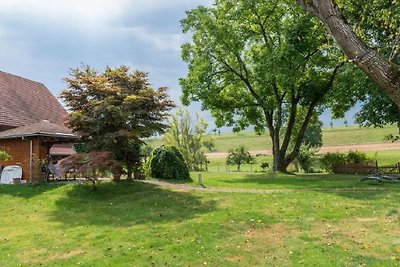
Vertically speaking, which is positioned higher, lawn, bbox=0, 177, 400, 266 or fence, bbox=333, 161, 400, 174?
fence, bbox=333, 161, 400, 174

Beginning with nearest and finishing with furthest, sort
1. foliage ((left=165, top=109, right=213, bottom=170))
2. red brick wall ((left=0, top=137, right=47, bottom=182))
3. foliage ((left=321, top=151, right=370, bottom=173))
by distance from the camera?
red brick wall ((left=0, top=137, right=47, bottom=182)) < foliage ((left=321, top=151, right=370, bottom=173)) < foliage ((left=165, top=109, right=213, bottom=170))

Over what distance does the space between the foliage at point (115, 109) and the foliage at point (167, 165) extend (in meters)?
2.56

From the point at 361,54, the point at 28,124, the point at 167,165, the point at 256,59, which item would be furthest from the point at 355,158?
the point at 361,54

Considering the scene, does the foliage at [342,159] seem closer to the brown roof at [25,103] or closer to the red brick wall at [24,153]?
the brown roof at [25,103]

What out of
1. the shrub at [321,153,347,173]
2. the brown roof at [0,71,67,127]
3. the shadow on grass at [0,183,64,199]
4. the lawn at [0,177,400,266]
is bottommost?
the lawn at [0,177,400,266]

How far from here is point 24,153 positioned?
2192cm

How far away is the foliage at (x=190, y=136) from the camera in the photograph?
47.8 meters

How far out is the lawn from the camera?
8.67 meters

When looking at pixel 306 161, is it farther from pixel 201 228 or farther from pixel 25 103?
pixel 201 228

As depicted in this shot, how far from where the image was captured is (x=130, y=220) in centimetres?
1280

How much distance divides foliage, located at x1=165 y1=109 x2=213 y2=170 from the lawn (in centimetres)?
2976

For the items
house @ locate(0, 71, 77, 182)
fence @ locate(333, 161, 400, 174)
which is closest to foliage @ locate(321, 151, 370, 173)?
fence @ locate(333, 161, 400, 174)

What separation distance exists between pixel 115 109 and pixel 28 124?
37.1ft

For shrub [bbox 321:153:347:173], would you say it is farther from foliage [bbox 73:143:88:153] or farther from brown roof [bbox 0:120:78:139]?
brown roof [bbox 0:120:78:139]
